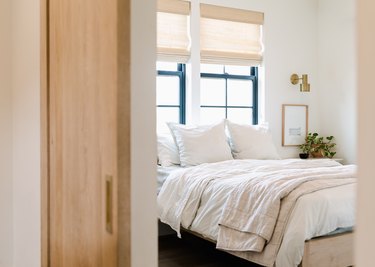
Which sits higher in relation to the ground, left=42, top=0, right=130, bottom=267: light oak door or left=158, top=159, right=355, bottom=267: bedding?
left=42, top=0, right=130, bottom=267: light oak door

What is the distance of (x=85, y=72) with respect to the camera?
135cm

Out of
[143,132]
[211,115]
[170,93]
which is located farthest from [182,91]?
[143,132]

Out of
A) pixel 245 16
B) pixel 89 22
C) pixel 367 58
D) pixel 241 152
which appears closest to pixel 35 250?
pixel 89 22

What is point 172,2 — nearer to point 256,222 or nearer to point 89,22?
point 256,222

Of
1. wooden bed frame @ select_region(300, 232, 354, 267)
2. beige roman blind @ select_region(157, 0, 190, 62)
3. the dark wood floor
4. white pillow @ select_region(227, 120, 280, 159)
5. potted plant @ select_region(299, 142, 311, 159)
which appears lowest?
the dark wood floor

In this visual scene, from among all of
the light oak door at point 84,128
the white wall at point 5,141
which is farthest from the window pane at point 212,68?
the light oak door at point 84,128

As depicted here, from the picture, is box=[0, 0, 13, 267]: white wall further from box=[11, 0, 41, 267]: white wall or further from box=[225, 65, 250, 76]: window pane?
box=[225, 65, 250, 76]: window pane

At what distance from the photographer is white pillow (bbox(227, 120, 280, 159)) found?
161 inches

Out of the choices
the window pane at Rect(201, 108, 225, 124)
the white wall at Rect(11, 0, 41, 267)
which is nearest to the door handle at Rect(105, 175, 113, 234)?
the white wall at Rect(11, 0, 41, 267)

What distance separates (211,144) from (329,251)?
64.7 inches

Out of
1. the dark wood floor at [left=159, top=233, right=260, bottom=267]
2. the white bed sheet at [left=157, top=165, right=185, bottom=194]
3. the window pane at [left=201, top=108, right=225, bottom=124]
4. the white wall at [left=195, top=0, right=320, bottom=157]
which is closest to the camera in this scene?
the dark wood floor at [left=159, top=233, right=260, bottom=267]

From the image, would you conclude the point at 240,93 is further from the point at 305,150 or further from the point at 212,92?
the point at 305,150

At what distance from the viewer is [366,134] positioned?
493mm

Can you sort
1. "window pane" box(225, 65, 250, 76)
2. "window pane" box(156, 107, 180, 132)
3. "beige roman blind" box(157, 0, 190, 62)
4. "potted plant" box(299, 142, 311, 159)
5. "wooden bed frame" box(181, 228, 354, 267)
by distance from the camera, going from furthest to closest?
"potted plant" box(299, 142, 311, 159), "window pane" box(225, 65, 250, 76), "window pane" box(156, 107, 180, 132), "beige roman blind" box(157, 0, 190, 62), "wooden bed frame" box(181, 228, 354, 267)
